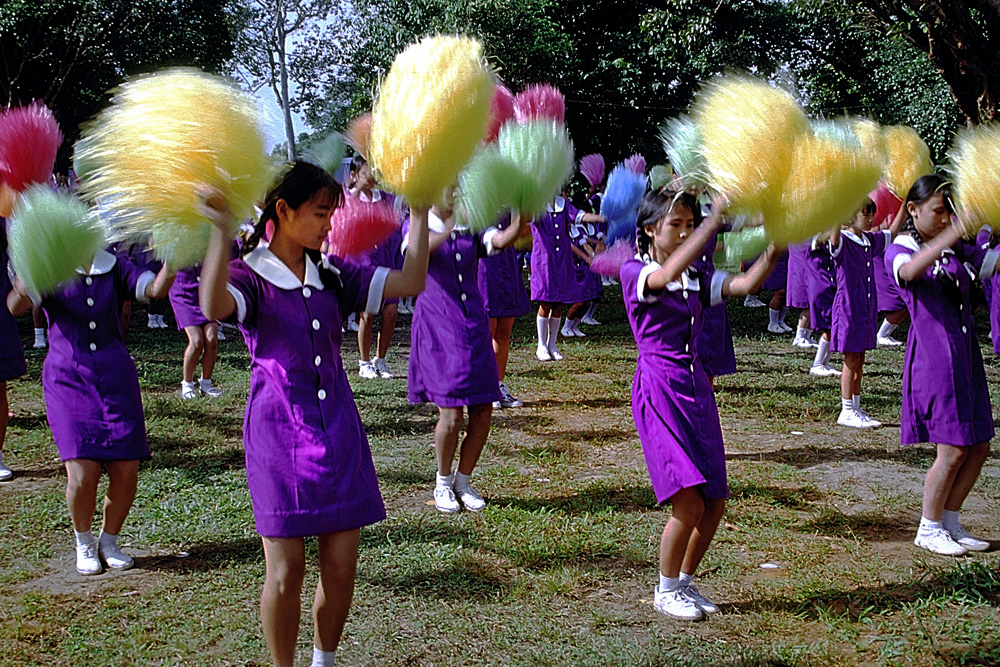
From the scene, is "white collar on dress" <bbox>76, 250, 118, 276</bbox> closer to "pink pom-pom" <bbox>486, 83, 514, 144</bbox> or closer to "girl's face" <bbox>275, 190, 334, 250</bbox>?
"girl's face" <bbox>275, 190, 334, 250</bbox>

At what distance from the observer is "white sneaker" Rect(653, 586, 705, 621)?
382cm

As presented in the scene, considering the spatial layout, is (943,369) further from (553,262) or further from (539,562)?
(553,262)

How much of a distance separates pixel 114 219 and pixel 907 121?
47.6 feet

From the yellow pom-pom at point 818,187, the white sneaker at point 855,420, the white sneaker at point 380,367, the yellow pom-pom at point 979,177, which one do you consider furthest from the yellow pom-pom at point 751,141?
the white sneaker at point 380,367

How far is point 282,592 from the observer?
2930mm

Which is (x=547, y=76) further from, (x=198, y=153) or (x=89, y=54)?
(x=198, y=153)

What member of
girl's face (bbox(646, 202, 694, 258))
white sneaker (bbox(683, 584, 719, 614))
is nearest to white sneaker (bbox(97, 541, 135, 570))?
white sneaker (bbox(683, 584, 719, 614))

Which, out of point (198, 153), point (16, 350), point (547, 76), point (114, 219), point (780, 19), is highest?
point (780, 19)

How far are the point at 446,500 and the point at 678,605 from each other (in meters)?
1.71

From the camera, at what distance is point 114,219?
2789 mm

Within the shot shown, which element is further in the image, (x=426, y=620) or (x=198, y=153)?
(x=426, y=620)

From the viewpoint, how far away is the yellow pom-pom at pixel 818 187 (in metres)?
3.00

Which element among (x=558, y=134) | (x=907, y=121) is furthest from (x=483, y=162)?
(x=907, y=121)

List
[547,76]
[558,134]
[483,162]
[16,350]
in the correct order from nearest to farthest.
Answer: [483,162]
[558,134]
[16,350]
[547,76]
